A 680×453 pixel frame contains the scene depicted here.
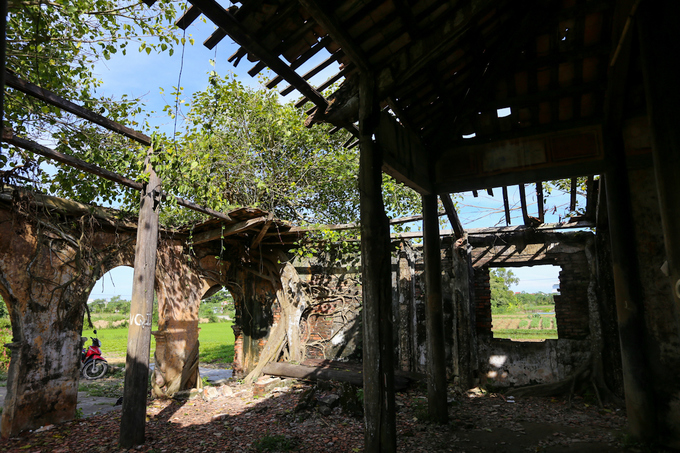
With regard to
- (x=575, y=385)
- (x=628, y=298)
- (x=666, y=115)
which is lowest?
(x=575, y=385)

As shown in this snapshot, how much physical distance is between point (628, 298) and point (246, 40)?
5.39 metres

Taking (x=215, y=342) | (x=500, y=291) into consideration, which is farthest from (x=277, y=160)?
(x=500, y=291)

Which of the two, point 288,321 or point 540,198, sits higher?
point 540,198

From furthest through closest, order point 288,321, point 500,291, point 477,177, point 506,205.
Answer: point 500,291, point 288,321, point 506,205, point 477,177

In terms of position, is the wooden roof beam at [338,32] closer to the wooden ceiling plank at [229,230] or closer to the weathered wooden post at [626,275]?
the weathered wooden post at [626,275]

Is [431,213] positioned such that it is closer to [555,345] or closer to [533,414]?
[533,414]

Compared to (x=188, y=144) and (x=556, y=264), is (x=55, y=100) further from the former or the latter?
(x=556, y=264)

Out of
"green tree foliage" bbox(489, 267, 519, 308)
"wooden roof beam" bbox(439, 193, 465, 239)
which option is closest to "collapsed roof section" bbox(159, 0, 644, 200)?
"wooden roof beam" bbox(439, 193, 465, 239)

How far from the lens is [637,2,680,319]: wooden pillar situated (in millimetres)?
2717

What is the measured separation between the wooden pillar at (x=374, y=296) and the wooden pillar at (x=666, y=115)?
2191 millimetres

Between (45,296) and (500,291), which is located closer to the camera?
(45,296)

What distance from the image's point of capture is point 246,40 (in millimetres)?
3328

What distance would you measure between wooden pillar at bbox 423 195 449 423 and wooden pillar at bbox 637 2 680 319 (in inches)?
138

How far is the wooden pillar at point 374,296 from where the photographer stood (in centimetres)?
373
